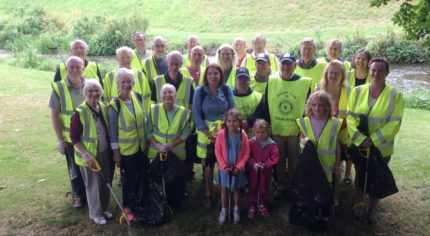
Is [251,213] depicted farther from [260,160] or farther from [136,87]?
[136,87]

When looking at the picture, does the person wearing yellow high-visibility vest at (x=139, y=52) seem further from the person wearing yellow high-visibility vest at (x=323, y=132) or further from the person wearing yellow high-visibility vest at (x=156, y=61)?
the person wearing yellow high-visibility vest at (x=323, y=132)

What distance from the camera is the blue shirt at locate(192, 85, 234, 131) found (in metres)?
5.32

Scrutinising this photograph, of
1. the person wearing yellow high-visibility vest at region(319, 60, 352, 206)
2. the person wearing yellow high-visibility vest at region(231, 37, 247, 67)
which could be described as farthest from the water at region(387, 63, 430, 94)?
the person wearing yellow high-visibility vest at region(319, 60, 352, 206)

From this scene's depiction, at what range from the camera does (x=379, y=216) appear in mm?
5480

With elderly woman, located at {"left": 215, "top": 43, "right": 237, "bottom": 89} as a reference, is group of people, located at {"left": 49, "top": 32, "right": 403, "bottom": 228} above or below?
below

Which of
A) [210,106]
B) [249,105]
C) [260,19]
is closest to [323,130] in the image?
[249,105]

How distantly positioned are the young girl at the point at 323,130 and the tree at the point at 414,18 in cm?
141

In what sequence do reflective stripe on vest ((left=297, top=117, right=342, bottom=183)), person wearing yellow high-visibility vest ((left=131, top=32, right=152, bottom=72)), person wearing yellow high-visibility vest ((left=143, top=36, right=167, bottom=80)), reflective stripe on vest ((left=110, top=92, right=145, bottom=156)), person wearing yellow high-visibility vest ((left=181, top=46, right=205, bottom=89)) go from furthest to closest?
person wearing yellow high-visibility vest ((left=131, top=32, right=152, bottom=72)), person wearing yellow high-visibility vest ((left=143, top=36, right=167, bottom=80)), person wearing yellow high-visibility vest ((left=181, top=46, right=205, bottom=89)), reflective stripe on vest ((left=110, top=92, right=145, bottom=156)), reflective stripe on vest ((left=297, top=117, right=342, bottom=183))

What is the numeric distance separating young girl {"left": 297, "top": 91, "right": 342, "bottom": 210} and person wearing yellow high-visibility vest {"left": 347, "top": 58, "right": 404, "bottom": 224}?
0.26 meters

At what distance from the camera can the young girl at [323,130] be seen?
4.87 meters

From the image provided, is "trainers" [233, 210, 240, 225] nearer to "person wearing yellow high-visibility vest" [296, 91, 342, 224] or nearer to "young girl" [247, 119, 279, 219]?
"young girl" [247, 119, 279, 219]

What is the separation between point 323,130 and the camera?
4891mm

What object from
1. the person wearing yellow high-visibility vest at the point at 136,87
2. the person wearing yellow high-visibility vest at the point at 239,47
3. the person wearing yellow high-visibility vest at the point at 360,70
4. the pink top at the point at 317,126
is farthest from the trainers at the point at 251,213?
the person wearing yellow high-visibility vest at the point at 239,47

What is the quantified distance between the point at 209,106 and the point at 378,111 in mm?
2033
